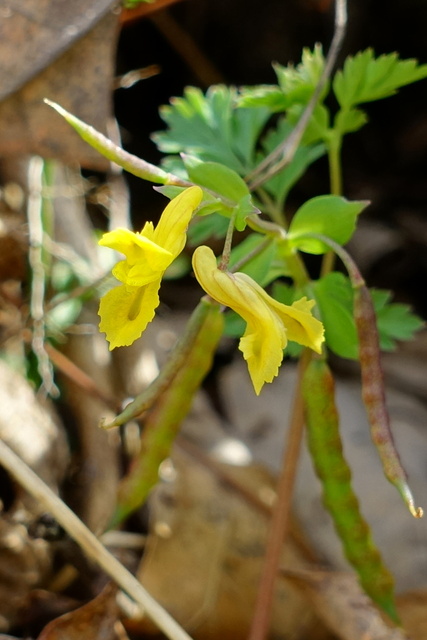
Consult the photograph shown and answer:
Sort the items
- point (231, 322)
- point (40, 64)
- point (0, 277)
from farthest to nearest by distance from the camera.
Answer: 1. point (0, 277)
2. point (40, 64)
3. point (231, 322)

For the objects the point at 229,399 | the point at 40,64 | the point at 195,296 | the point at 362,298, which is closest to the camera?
the point at 362,298

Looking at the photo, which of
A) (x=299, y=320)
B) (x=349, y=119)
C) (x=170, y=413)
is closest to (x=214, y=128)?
(x=349, y=119)

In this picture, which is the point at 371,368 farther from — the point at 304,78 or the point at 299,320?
the point at 304,78

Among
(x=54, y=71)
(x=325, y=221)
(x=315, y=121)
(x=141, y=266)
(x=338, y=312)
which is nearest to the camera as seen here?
(x=141, y=266)

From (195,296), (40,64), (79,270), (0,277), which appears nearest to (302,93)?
(40,64)

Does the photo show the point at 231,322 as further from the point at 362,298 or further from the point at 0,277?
the point at 0,277

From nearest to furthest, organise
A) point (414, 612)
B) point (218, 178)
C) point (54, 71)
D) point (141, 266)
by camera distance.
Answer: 1. point (141, 266)
2. point (218, 178)
3. point (414, 612)
4. point (54, 71)

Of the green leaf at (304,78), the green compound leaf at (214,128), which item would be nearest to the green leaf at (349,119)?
the green leaf at (304,78)

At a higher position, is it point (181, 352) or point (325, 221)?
point (325, 221)
